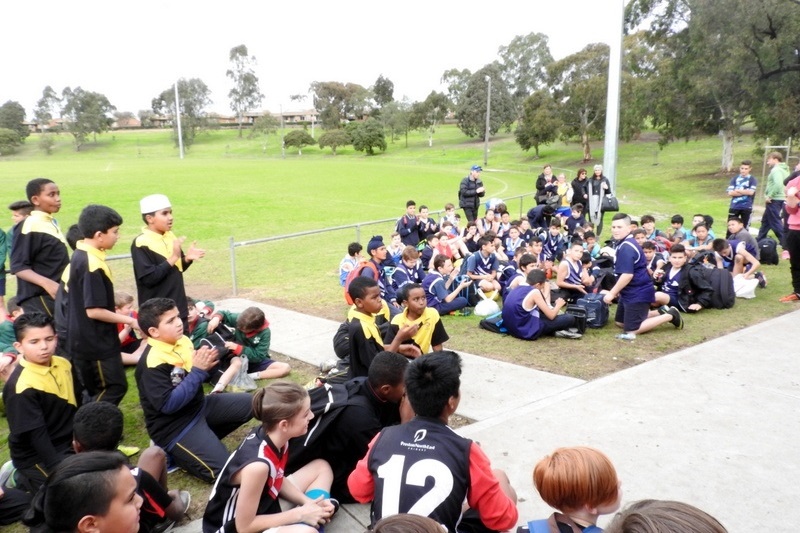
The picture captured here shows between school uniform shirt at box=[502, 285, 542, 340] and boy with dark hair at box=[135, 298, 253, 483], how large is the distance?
425 cm

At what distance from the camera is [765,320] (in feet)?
25.7

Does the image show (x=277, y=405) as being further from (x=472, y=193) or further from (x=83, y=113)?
(x=83, y=113)

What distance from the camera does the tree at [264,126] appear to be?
88.1 m

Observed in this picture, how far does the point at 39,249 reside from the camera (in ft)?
18.9

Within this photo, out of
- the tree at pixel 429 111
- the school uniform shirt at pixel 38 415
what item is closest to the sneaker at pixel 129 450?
the school uniform shirt at pixel 38 415

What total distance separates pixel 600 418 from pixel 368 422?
2232mm

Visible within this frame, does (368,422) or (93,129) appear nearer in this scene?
(368,422)

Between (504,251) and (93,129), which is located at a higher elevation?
(93,129)

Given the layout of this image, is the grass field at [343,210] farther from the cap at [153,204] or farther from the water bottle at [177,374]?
the cap at [153,204]

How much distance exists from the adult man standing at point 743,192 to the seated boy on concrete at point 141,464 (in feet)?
40.2

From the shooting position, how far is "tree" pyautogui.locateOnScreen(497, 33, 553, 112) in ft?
256

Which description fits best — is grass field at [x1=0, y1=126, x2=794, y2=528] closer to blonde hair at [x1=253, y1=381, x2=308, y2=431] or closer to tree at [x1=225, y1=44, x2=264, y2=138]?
blonde hair at [x1=253, y1=381, x2=308, y2=431]

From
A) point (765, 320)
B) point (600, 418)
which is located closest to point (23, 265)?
point (600, 418)

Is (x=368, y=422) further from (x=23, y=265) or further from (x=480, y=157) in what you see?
(x=480, y=157)
